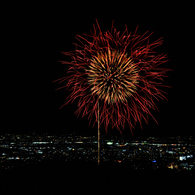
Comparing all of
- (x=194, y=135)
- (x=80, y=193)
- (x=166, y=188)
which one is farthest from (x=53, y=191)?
(x=194, y=135)

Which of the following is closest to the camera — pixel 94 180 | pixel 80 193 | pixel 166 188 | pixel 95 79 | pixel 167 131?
pixel 80 193

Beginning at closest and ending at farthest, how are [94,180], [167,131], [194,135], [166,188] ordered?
[166,188]
[94,180]
[194,135]
[167,131]

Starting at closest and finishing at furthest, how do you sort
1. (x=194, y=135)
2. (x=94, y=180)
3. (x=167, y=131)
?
(x=94, y=180)
(x=194, y=135)
(x=167, y=131)

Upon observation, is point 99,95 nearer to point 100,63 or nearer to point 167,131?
point 100,63

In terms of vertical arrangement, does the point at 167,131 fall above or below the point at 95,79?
A: below

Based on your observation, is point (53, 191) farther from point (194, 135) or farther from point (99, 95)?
point (194, 135)

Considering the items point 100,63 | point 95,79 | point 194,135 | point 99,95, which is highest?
point 100,63

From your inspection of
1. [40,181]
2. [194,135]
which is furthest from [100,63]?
[194,135]

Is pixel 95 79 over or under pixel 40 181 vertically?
over

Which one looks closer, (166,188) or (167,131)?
(166,188)

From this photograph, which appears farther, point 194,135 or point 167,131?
point 167,131
